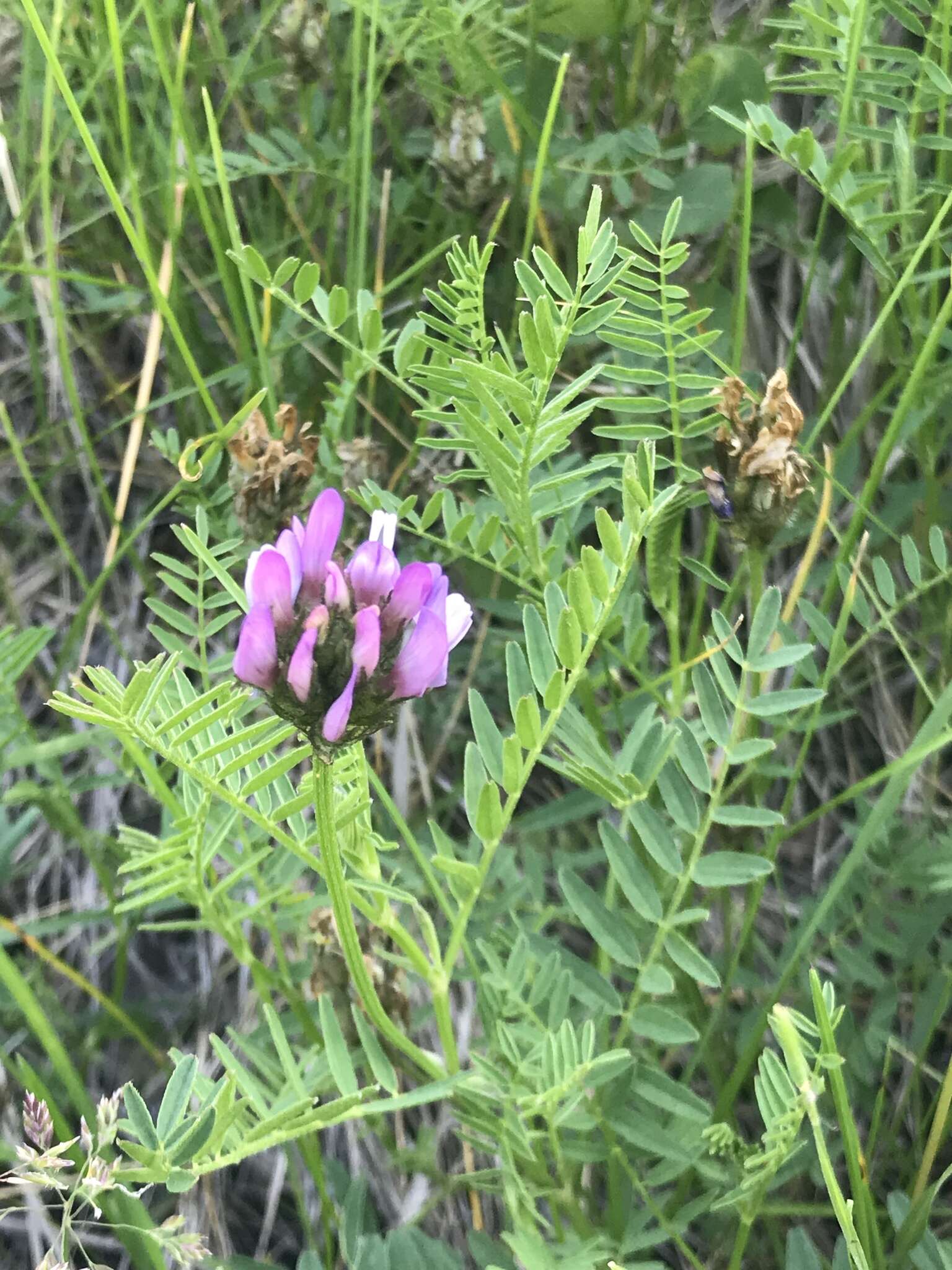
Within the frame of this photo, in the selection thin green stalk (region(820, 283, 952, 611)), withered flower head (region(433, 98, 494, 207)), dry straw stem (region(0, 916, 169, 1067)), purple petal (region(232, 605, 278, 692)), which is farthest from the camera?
withered flower head (region(433, 98, 494, 207))

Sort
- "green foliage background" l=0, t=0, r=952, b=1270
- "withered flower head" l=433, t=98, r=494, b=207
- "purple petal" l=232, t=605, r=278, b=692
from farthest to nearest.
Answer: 1. "withered flower head" l=433, t=98, r=494, b=207
2. "green foliage background" l=0, t=0, r=952, b=1270
3. "purple petal" l=232, t=605, r=278, b=692

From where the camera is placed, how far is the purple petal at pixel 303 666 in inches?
16.5

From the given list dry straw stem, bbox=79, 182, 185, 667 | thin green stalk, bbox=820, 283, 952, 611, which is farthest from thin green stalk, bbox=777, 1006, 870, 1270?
dry straw stem, bbox=79, 182, 185, 667

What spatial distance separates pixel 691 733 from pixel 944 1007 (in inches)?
A: 10.4

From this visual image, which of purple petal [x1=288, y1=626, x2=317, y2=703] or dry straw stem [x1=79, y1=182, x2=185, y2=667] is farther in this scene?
dry straw stem [x1=79, y1=182, x2=185, y2=667]

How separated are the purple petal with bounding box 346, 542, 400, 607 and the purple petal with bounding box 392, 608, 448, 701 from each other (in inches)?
0.8

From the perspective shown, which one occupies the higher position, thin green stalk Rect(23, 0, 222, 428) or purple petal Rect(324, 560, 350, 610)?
thin green stalk Rect(23, 0, 222, 428)

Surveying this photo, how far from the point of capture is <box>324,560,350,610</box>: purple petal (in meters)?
0.45

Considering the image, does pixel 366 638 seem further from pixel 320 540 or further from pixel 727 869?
pixel 727 869

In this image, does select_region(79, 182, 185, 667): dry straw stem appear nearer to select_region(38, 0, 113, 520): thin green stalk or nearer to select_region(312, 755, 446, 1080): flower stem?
select_region(38, 0, 113, 520): thin green stalk

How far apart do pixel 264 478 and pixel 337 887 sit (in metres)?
0.31

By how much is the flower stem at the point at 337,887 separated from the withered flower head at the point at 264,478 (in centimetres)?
26

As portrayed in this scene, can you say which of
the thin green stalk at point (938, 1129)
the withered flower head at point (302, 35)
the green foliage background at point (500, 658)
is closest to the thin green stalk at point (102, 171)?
the green foliage background at point (500, 658)

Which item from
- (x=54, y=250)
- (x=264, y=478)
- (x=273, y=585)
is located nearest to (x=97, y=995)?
(x=264, y=478)
